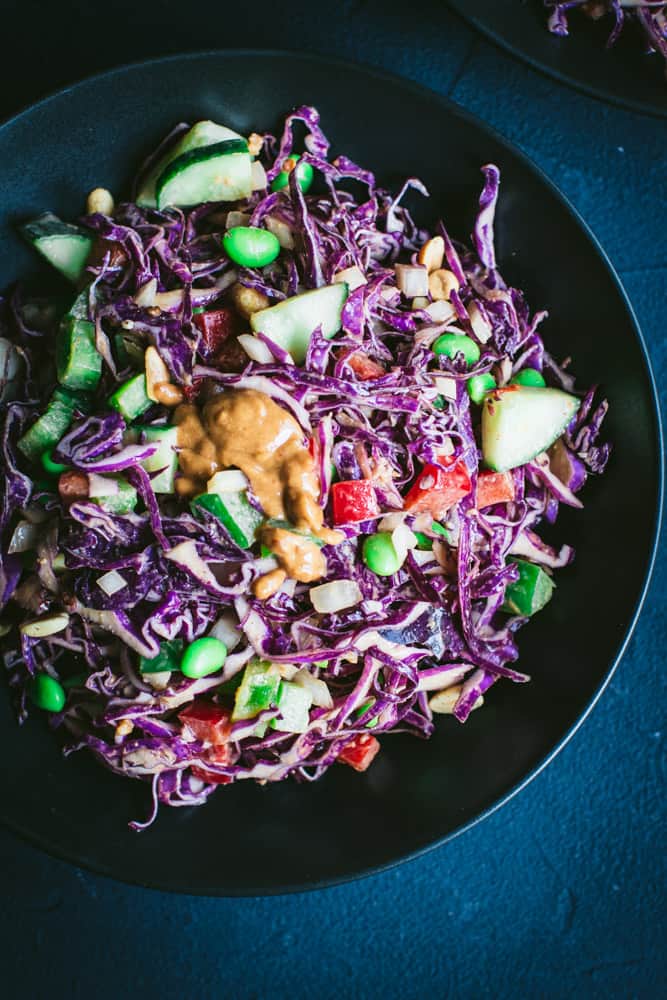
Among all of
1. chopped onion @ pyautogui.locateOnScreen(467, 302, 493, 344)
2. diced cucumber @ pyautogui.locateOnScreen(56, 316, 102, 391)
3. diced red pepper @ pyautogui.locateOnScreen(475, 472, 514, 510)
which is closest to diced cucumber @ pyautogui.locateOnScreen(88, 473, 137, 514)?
diced cucumber @ pyautogui.locateOnScreen(56, 316, 102, 391)

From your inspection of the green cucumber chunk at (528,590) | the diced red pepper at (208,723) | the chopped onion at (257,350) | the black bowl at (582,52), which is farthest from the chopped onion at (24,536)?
the black bowl at (582,52)

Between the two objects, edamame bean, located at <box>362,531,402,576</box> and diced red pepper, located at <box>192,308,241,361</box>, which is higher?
diced red pepper, located at <box>192,308,241,361</box>

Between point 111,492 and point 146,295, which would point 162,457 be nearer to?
point 111,492

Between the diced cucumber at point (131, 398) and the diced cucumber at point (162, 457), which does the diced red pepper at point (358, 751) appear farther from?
the diced cucumber at point (131, 398)

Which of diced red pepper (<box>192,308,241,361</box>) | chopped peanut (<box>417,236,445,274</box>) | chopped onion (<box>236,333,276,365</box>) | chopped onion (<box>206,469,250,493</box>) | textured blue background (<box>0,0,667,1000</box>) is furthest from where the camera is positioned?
textured blue background (<box>0,0,667,1000</box>)

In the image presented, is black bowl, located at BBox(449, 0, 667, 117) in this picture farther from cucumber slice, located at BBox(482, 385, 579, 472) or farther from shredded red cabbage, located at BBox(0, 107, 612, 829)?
cucumber slice, located at BBox(482, 385, 579, 472)

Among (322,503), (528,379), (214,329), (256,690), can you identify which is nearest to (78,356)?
(214,329)

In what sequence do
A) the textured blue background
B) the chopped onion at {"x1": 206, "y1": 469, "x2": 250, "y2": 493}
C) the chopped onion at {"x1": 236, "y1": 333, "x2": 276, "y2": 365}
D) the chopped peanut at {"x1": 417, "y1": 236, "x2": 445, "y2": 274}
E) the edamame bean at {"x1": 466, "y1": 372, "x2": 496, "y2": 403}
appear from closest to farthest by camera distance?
the chopped onion at {"x1": 206, "y1": 469, "x2": 250, "y2": 493}
the chopped onion at {"x1": 236, "y1": 333, "x2": 276, "y2": 365}
the edamame bean at {"x1": 466, "y1": 372, "x2": 496, "y2": 403}
the chopped peanut at {"x1": 417, "y1": 236, "x2": 445, "y2": 274}
the textured blue background
